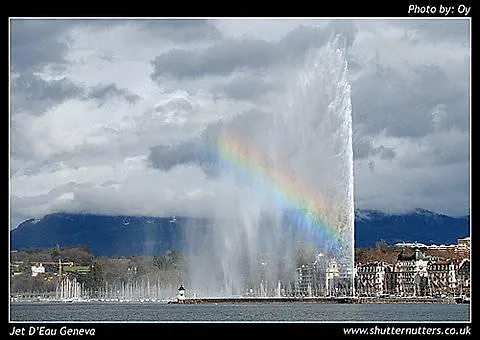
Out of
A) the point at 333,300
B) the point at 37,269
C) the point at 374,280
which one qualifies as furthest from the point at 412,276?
the point at 37,269

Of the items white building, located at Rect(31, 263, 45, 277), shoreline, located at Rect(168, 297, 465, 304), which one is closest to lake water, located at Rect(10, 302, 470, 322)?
shoreline, located at Rect(168, 297, 465, 304)

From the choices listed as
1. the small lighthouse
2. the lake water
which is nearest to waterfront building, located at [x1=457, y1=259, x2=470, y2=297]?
the lake water

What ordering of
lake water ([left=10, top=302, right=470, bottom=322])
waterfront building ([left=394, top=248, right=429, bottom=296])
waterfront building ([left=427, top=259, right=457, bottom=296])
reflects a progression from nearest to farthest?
lake water ([left=10, top=302, right=470, bottom=322]) → waterfront building ([left=427, top=259, right=457, bottom=296]) → waterfront building ([left=394, top=248, right=429, bottom=296])

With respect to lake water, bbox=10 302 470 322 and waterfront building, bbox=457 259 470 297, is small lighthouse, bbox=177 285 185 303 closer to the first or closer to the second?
lake water, bbox=10 302 470 322

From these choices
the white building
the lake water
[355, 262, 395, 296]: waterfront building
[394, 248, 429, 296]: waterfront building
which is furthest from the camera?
the white building

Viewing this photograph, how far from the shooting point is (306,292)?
286 ft

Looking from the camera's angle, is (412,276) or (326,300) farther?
(412,276)

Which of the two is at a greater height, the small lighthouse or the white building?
the white building

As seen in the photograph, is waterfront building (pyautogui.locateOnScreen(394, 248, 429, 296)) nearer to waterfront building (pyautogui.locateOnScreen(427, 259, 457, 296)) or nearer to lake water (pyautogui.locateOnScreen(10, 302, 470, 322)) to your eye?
waterfront building (pyautogui.locateOnScreen(427, 259, 457, 296))

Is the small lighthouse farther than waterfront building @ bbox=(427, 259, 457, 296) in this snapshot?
No

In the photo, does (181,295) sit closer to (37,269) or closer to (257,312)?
(257,312)
